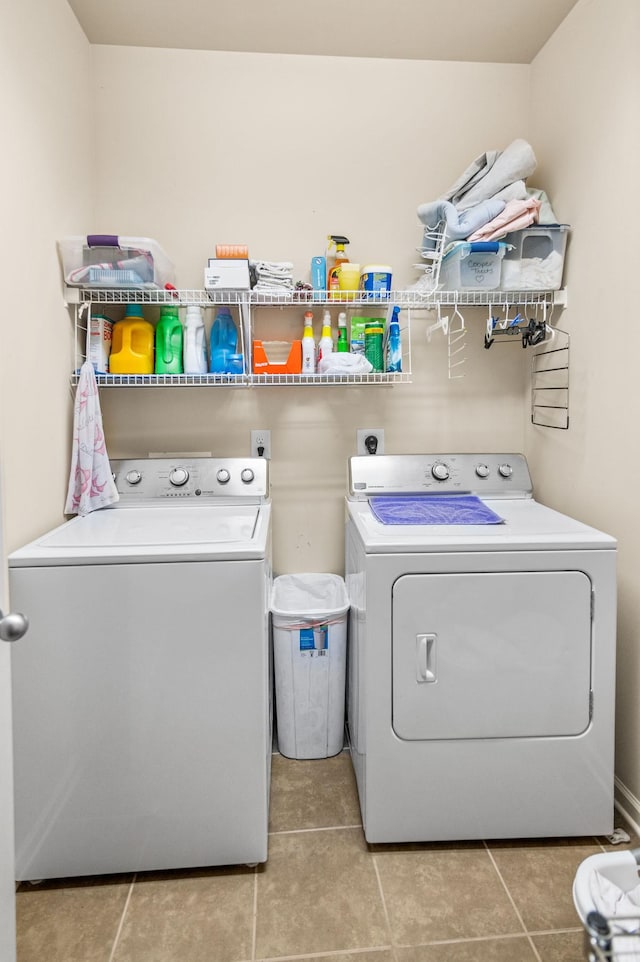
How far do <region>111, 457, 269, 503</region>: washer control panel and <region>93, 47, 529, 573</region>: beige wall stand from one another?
16cm

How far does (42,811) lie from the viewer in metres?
1.56

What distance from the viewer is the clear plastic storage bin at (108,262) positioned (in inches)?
76.1

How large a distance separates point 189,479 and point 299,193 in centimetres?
122

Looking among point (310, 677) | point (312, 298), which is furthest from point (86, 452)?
point (310, 677)

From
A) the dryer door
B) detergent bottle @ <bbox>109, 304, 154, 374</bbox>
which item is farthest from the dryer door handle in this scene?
detergent bottle @ <bbox>109, 304, 154, 374</bbox>

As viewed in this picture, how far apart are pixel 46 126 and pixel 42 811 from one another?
78.7 inches

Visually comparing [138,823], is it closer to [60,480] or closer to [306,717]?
[306,717]

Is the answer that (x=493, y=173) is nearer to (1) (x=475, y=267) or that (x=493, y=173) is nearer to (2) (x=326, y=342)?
(1) (x=475, y=267)

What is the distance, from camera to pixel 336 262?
228cm

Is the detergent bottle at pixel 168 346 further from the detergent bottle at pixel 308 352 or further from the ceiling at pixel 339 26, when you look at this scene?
the ceiling at pixel 339 26

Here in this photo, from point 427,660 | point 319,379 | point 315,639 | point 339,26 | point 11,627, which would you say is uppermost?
point 339,26

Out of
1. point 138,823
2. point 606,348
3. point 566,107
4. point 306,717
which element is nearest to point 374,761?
point 306,717

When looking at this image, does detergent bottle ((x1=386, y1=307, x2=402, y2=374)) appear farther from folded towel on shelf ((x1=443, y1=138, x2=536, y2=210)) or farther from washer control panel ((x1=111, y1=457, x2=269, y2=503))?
washer control panel ((x1=111, y1=457, x2=269, y2=503))

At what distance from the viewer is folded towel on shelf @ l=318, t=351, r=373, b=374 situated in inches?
83.3
